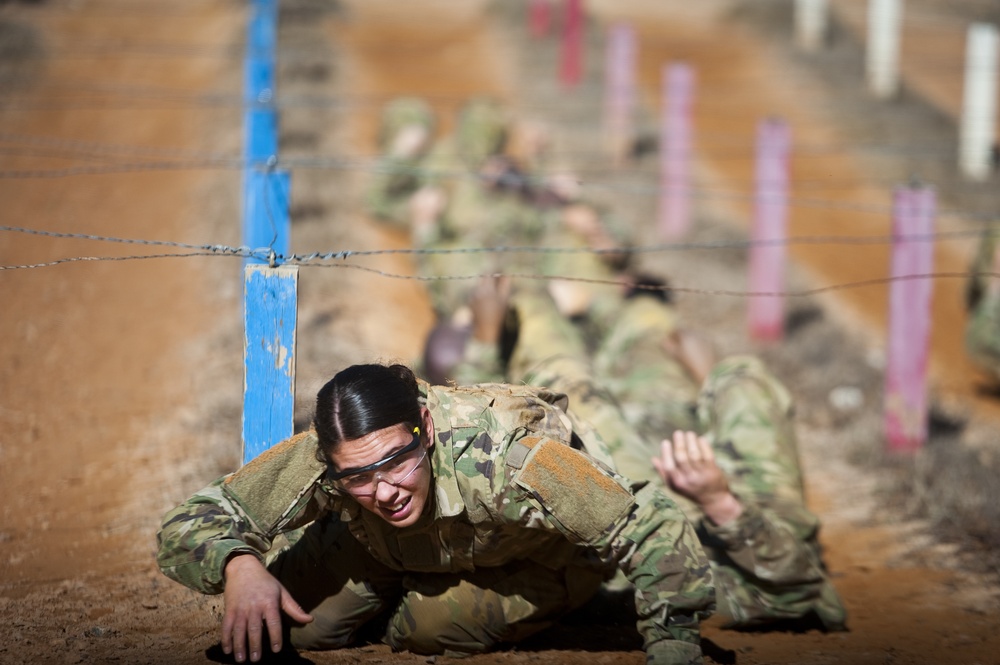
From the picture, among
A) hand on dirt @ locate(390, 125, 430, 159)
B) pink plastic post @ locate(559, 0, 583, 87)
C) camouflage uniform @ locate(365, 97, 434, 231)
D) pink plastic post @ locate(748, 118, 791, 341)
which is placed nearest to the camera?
pink plastic post @ locate(748, 118, 791, 341)

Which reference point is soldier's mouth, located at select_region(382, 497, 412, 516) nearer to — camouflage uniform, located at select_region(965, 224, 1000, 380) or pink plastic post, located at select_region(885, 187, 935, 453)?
pink plastic post, located at select_region(885, 187, 935, 453)

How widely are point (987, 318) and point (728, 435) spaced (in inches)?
131

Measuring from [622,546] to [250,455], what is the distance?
131 centimetres

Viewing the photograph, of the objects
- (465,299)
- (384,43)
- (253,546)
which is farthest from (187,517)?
(384,43)

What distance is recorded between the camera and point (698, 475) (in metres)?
3.79

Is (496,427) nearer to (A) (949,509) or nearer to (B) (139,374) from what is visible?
(A) (949,509)

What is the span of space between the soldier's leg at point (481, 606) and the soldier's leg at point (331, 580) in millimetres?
124

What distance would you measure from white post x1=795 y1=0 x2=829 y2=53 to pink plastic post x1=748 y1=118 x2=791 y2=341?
962 centimetres

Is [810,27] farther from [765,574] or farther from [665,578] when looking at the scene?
[665,578]

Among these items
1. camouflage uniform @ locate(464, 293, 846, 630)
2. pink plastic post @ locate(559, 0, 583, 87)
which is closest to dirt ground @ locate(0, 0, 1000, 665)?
camouflage uniform @ locate(464, 293, 846, 630)

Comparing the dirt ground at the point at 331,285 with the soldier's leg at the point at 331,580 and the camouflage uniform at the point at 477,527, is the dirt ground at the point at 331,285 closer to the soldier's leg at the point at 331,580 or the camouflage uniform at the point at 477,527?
the soldier's leg at the point at 331,580

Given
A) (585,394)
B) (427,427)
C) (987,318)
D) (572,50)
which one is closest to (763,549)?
(585,394)

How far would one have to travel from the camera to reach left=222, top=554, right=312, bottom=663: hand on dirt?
3.05 m

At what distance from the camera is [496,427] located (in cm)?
334
